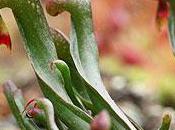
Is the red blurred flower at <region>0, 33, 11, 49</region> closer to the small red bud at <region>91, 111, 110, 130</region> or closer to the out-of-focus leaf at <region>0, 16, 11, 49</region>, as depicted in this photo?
the out-of-focus leaf at <region>0, 16, 11, 49</region>

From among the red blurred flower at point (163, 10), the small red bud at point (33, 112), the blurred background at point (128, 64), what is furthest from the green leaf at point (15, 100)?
the blurred background at point (128, 64)

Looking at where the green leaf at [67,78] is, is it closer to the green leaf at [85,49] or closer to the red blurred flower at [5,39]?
the green leaf at [85,49]

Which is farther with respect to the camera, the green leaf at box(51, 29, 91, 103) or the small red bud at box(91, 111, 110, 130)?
the green leaf at box(51, 29, 91, 103)

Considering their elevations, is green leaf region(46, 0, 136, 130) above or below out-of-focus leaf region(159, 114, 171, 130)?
above

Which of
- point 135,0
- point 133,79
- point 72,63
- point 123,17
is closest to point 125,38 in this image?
point 123,17

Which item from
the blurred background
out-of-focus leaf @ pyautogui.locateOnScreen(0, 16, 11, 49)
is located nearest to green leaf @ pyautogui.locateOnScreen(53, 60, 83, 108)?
out-of-focus leaf @ pyautogui.locateOnScreen(0, 16, 11, 49)

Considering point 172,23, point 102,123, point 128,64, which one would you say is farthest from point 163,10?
point 128,64

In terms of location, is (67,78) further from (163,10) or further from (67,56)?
(163,10)

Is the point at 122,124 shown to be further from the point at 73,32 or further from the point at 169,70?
the point at 169,70
